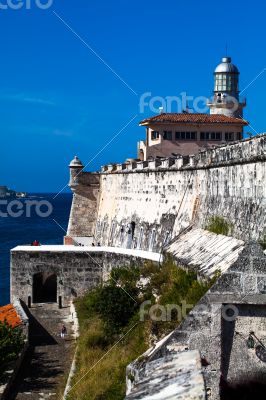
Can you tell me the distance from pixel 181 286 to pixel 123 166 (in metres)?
17.6

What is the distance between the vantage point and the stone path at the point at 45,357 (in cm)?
1661

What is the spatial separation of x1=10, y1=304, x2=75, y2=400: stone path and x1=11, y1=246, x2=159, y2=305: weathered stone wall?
73 cm

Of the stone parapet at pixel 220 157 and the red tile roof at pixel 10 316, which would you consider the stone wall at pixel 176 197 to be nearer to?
the stone parapet at pixel 220 157

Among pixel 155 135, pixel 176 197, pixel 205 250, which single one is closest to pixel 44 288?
pixel 176 197

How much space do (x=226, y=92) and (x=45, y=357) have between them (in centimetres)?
3650

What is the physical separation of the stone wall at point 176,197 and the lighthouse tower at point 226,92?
17263 millimetres

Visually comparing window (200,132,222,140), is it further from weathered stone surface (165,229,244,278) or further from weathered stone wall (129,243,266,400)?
weathered stone wall (129,243,266,400)

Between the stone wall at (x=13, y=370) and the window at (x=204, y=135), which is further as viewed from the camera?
the window at (x=204, y=135)

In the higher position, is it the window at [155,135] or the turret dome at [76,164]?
the window at [155,135]

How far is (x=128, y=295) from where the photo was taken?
59.1 feet

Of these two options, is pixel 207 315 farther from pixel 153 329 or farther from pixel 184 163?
pixel 184 163

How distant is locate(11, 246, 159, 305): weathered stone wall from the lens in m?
24.4

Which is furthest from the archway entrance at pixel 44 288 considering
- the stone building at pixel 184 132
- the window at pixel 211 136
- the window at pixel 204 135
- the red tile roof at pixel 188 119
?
the window at pixel 211 136

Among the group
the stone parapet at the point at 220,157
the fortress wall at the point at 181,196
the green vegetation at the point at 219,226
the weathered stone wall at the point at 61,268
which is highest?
the stone parapet at the point at 220,157
